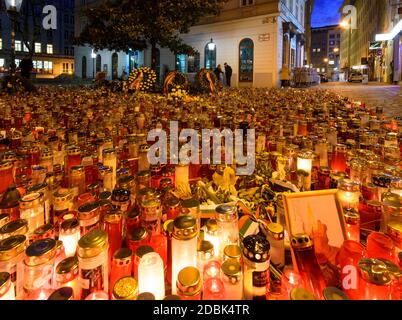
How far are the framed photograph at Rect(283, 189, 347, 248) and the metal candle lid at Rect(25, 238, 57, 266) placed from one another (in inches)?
33.8

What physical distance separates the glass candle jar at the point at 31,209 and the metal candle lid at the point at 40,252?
366 millimetres

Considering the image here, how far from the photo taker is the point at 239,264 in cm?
91

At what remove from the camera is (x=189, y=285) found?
2.70 ft

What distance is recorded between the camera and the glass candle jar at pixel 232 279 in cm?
88

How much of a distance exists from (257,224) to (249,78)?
61.2ft

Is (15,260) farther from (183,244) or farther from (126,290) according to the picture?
(183,244)

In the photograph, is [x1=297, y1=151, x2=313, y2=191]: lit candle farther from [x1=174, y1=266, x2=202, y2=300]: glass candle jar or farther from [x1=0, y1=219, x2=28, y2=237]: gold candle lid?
[x1=0, y1=219, x2=28, y2=237]: gold candle lid

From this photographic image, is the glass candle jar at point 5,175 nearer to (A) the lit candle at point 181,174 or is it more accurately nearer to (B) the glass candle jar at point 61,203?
(B) the glass candle jar at point 61,203

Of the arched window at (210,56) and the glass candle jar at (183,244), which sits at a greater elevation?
the arched window at (210,56)

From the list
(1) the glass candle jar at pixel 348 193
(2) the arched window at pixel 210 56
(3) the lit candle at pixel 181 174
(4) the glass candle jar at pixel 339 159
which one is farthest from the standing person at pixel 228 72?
(1) the glass candle jar at pixel 348 193

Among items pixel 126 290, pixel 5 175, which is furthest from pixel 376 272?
pixel 5 175

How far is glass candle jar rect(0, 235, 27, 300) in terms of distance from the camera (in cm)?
86

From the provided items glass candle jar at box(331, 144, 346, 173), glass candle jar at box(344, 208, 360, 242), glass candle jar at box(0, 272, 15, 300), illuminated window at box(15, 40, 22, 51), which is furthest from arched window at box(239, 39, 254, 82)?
illuminated window at box(15, 40, 22, 51)

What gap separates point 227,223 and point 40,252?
0.62 meters
